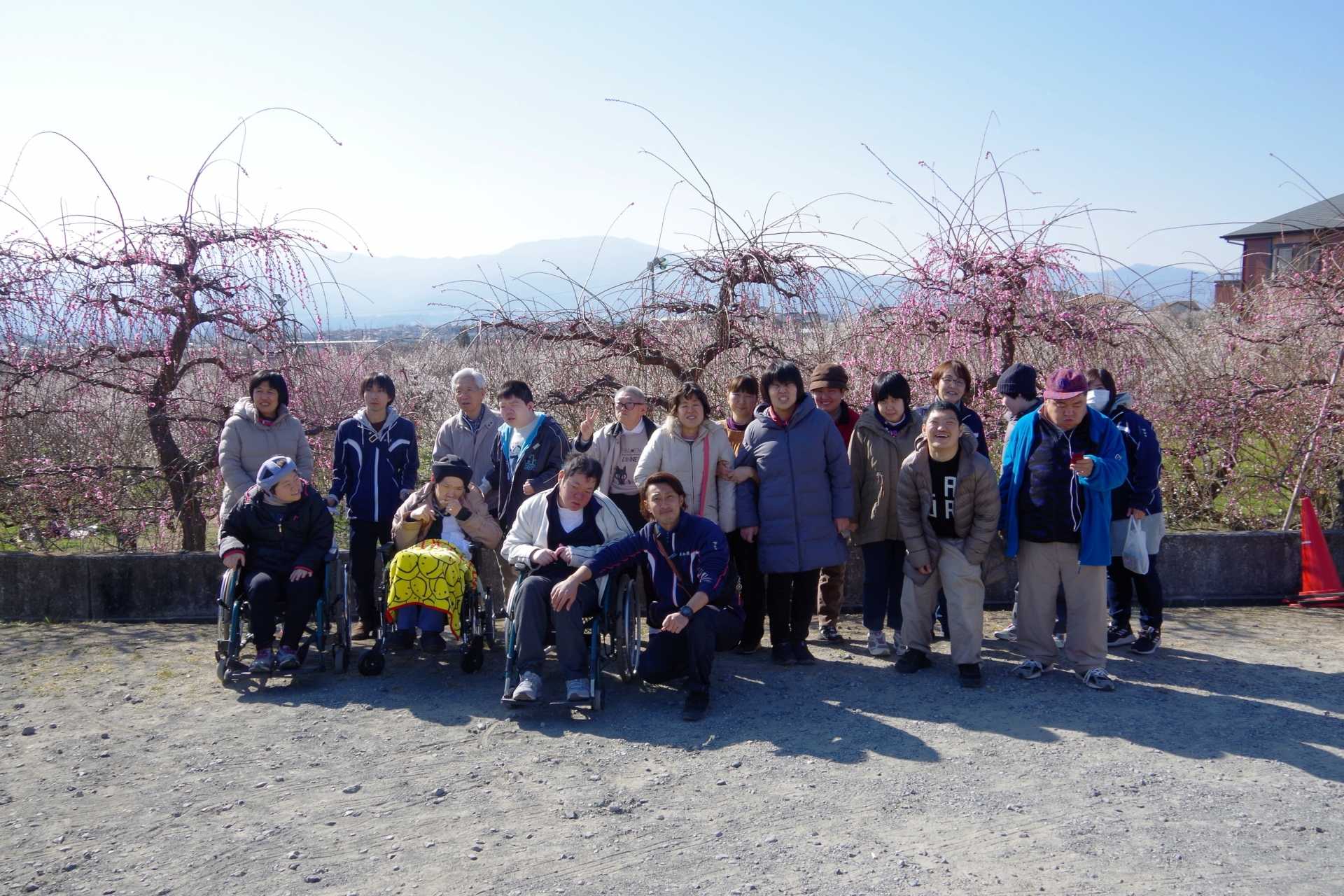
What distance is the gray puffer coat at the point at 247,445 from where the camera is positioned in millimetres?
6246

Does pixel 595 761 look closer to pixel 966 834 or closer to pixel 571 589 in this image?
pixel 571 589

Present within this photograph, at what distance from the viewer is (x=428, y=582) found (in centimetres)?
548

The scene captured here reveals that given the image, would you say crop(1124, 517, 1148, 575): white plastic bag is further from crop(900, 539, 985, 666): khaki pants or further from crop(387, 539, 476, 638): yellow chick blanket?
crop(387, 539, 476, 638): yellow chick blanket

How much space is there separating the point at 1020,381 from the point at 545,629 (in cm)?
298

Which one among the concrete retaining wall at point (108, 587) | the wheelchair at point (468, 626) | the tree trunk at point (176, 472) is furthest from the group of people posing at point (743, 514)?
the tree trunk at point (176, 472)

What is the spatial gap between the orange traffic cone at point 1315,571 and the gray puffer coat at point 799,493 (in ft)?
12.8

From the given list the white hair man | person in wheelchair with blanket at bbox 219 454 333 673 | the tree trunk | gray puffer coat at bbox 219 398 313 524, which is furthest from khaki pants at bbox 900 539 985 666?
the tree trunk

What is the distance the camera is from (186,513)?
782 centimetres

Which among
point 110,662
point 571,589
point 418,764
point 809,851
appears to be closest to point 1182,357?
point 571,589

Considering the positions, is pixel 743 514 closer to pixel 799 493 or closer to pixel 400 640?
pixel 799 493

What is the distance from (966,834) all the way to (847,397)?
14.9 feet

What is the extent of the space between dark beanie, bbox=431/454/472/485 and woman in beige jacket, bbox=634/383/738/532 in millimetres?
1005

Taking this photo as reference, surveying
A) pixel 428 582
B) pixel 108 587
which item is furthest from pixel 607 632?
pixel 108 587

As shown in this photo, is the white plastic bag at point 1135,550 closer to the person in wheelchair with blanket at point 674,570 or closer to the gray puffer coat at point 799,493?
the gray puffer coat at point 799,493
